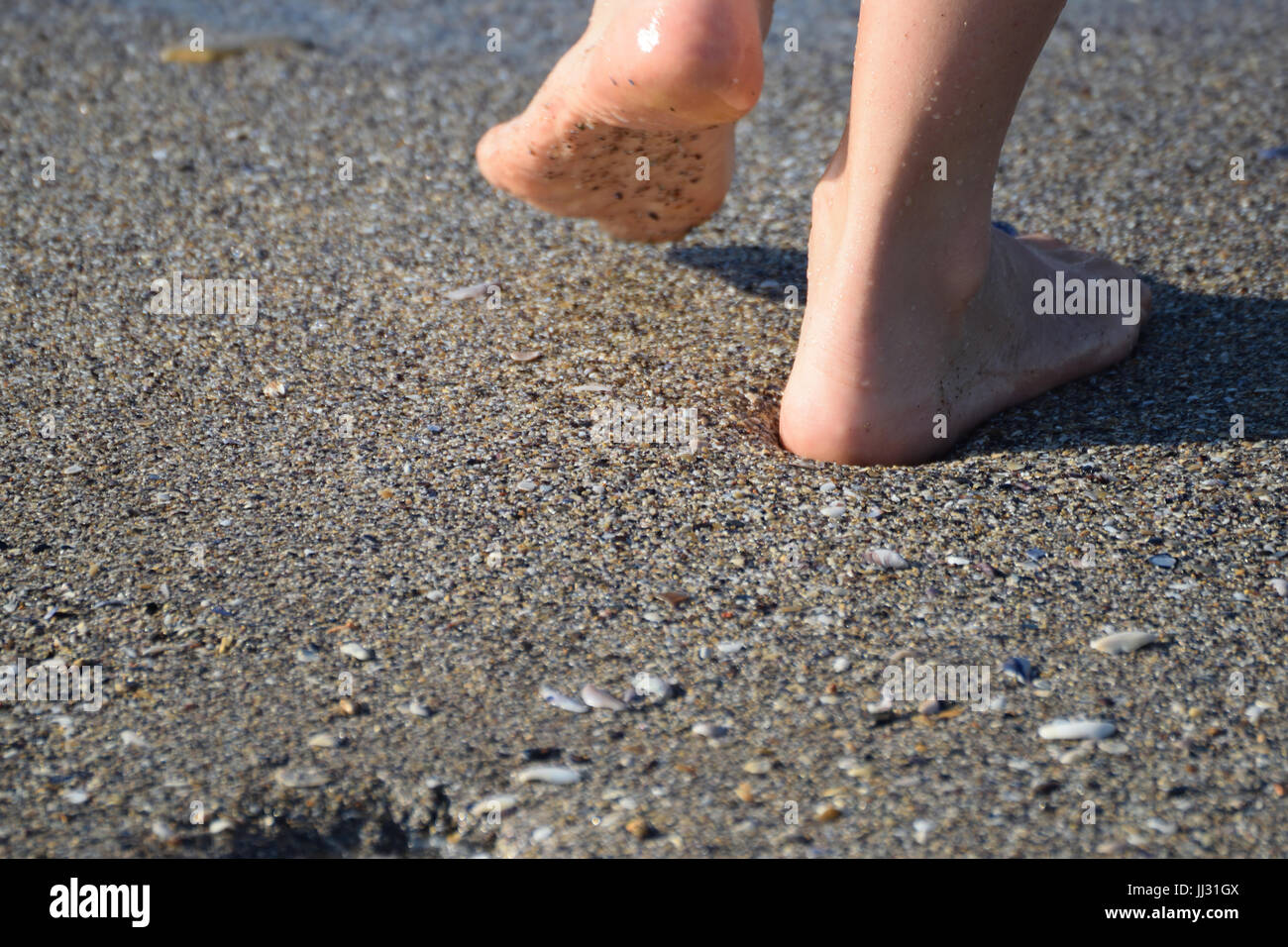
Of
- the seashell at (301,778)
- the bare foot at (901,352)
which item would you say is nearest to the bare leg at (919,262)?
the bare foot at (901,352)

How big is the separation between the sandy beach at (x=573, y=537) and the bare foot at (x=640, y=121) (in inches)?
7.2

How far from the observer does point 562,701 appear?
122 cm

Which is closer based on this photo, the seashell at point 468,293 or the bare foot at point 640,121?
the bare foot at point 640,121

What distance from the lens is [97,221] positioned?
7.46ft

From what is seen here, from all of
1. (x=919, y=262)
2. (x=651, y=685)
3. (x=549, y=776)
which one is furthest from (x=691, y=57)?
(x=549, y=776)

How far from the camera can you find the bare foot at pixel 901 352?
1557mm

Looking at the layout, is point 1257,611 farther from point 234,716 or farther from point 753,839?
point 234,716

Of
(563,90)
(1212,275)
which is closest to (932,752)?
(563,90)

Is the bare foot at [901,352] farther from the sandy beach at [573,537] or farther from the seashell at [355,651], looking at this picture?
the seashell at [355,651]

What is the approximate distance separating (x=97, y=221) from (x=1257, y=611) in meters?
2.07

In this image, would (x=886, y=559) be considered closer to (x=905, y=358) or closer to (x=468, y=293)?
(x=905, y=358)

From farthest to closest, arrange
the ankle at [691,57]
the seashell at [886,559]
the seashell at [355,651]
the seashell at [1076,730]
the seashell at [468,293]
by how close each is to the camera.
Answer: the seashell at [468,293] → the ankle at [691,57] → the seashell at [886,559] → the seashell at [355,651] → the seashell at [1076,730]

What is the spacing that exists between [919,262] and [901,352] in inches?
4.8
